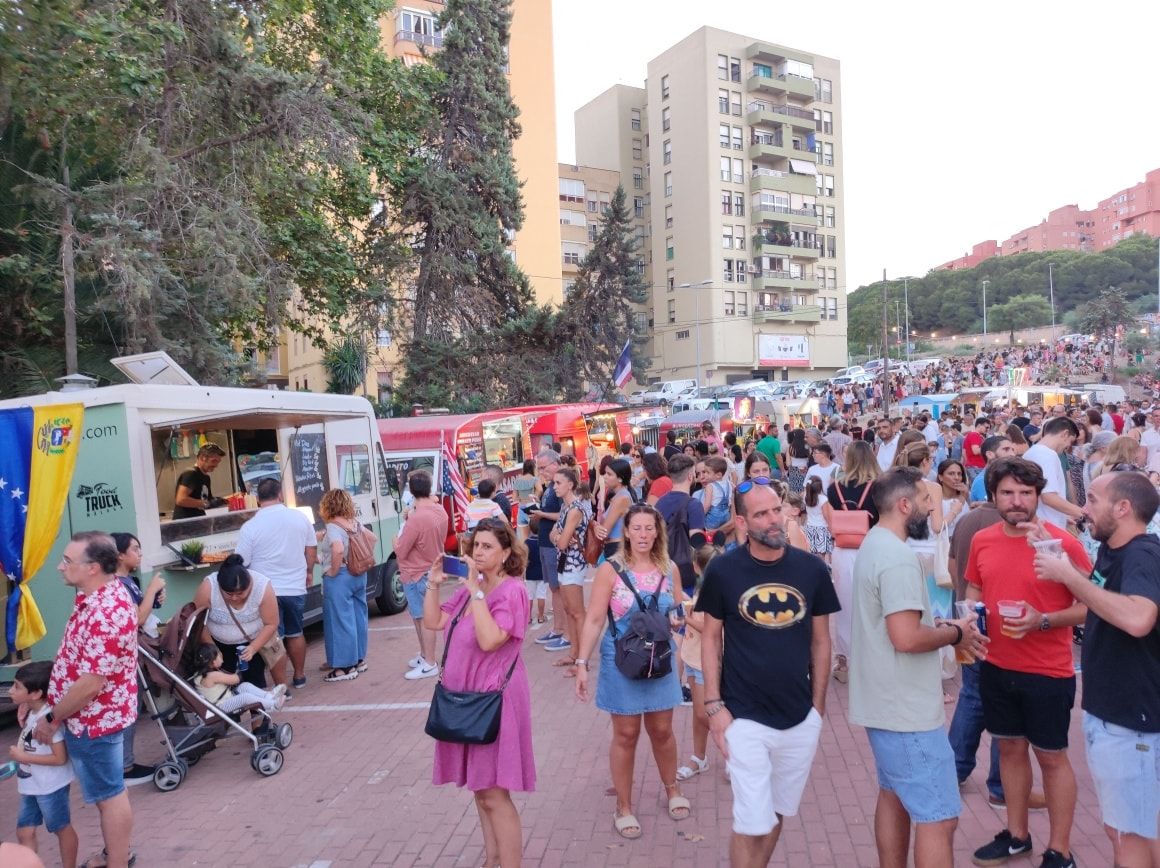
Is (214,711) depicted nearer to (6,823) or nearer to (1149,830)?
(6,823)

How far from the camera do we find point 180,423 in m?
7.02

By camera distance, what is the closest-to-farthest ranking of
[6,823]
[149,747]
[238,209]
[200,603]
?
[6,823], [200,603], [149,747], [238,209]

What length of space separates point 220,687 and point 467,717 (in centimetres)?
262

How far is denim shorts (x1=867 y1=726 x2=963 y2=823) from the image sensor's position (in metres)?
3.08

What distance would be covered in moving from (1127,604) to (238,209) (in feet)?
41.4

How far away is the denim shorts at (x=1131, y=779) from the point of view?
301 centimetres

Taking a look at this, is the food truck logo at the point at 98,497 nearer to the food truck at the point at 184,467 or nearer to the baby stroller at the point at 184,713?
the food truck at the point at 184,467

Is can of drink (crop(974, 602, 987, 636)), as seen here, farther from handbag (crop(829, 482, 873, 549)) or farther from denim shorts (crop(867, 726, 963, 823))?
handbag (crop(829, 482, 873, 549))

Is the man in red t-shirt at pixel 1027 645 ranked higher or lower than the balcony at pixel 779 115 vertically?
lower

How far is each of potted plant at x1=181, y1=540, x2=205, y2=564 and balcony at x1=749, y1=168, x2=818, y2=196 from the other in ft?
187

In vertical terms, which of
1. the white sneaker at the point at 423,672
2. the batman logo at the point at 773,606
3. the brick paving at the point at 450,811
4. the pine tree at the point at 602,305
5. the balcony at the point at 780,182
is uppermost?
the balcony at the point at 780,182

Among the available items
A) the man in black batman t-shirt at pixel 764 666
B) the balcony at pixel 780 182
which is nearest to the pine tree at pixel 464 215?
the man in black batman t-shirt at pixel 764 666

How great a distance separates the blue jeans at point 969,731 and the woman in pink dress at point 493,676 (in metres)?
2.28

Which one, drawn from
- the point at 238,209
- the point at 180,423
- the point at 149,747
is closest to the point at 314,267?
the point at 238,209
